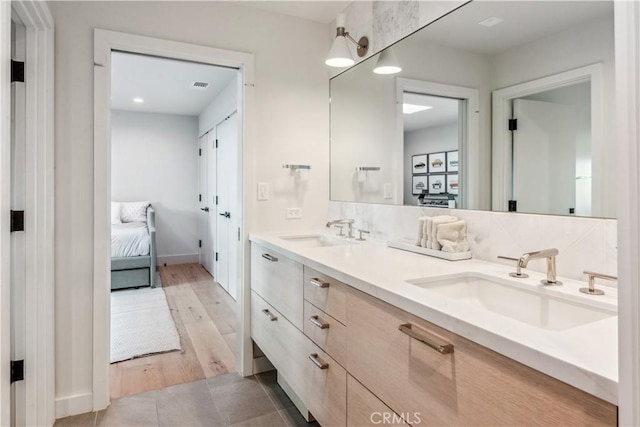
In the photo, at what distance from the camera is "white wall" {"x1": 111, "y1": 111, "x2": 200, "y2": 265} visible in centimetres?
593

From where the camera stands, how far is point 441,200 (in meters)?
1.81

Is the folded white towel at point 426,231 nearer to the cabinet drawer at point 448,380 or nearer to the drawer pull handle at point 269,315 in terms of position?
the cabinet drawer at point 448,380

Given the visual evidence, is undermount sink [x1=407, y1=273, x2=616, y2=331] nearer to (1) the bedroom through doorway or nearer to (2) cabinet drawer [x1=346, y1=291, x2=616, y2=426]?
(2) cabinet drawer [x1=346, y1=291, x2=616, y2=426]

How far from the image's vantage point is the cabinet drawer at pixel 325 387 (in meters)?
1.37

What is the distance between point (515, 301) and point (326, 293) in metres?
0.66

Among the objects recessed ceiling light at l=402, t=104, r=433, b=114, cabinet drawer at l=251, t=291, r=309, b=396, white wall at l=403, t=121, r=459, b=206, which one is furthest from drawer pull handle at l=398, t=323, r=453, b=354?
recessed ceiling light at l=402, t=104, r=433, b=114

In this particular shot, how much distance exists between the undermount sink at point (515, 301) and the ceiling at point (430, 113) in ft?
2.56

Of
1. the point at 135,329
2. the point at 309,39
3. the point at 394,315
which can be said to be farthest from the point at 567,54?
the point at 135,329

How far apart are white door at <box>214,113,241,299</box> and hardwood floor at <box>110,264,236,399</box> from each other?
0.82 ft

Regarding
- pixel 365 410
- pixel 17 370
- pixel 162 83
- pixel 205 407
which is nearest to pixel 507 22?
pixel 365 410

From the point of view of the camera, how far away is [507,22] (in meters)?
1.45

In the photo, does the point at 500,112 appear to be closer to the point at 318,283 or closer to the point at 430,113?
the point at 430,113

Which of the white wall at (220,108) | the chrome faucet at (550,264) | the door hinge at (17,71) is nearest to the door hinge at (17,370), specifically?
the door hinge at (17,71)

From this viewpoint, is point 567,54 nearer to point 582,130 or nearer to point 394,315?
point 582,130
